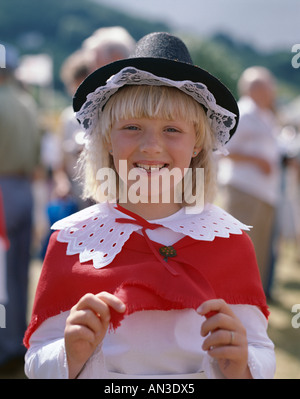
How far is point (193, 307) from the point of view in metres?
1.46

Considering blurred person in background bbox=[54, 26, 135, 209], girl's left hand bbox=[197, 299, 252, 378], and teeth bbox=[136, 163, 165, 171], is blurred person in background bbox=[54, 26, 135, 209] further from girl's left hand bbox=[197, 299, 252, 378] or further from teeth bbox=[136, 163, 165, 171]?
girl's left hand bbox=[197, 299, 252, 378]

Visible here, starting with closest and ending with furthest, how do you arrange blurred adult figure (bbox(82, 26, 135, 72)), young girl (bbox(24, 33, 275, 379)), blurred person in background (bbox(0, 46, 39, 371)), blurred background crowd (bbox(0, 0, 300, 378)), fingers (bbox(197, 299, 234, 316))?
1. fingers (bbox(197, 299, 234, 316))
2. young girl (bbox(24, 33, 275, 379))
3. blurred adult figure (bbox(82, 26, 135, 72))
4. blurred background crowd (bbox(0, 0, 300, 378))
5. blurred person in background (bbox(0, 46, 39, 371))

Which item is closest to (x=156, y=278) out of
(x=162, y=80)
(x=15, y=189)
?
(x=162, y=80)

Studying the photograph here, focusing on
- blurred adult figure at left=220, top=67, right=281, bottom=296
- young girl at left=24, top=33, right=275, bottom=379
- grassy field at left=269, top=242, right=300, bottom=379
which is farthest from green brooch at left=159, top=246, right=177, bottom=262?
blurred adult figure at left=220, top=67, right=281, bottom=296

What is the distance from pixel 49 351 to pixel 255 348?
58 centimetres

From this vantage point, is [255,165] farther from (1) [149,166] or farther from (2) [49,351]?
(2) [49,351]

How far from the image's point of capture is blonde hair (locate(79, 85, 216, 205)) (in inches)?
62.4

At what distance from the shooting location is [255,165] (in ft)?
14.9

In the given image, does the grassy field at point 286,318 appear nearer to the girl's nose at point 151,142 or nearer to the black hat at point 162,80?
the black hat at point 162,80

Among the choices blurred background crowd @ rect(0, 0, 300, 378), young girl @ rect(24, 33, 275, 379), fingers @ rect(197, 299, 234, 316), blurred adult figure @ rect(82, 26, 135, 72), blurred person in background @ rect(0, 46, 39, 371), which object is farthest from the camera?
blurred person in background @ rect(0, 46, 39, 371)

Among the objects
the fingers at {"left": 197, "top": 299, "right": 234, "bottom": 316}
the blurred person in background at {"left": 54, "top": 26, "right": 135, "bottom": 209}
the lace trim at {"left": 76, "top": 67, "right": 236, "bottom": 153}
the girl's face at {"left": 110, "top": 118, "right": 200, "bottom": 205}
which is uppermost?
the blurred person in background at {"left": 54, "top": 26, "right": 135, "bottom": 209}

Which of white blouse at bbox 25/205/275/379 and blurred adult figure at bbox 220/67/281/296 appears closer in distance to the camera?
white blouse at bbox 25/205/275/379

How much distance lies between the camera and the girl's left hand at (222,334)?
4.36 feet

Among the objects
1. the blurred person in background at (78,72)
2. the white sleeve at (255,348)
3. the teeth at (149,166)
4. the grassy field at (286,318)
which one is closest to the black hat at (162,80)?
the teeth at (149,166)
